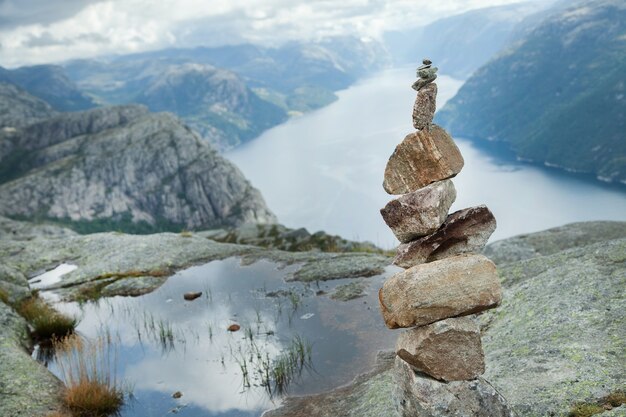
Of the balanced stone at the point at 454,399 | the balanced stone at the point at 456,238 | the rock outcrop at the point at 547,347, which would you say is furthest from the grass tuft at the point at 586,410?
the balanced stone at the point at 456,238

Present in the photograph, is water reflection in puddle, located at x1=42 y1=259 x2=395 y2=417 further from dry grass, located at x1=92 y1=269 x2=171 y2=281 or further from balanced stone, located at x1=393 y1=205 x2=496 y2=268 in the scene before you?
balanced stone, located at x1=393 y1=205 x2=496 y2=268

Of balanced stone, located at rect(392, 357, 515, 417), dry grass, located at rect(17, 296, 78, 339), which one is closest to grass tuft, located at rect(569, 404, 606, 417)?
balanced stone, located at rect(392, 357, 515, 417)

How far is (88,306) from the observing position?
26.4 meters

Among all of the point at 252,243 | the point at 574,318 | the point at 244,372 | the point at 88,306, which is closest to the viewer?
the point at 574,318

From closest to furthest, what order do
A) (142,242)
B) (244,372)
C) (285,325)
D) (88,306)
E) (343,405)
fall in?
(343,405)
(244,372)
(285,325)
(88,306)
(142,242)

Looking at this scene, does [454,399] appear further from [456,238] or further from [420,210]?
[420,210]

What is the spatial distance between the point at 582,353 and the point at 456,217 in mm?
5500

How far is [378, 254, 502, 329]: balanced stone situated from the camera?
10.1m

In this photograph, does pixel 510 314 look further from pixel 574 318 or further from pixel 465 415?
pixel 465 415

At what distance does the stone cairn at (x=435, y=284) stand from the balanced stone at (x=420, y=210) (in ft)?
0.07

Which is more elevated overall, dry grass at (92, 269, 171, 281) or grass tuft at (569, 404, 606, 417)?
grass tuft at (569, 404, 606, 417)

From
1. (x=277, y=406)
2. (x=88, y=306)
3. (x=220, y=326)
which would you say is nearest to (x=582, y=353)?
(x=277, y=406)

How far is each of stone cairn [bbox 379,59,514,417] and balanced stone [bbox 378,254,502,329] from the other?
0.02 m

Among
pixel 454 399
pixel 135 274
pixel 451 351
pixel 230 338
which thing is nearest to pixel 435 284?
pixel 451 351
